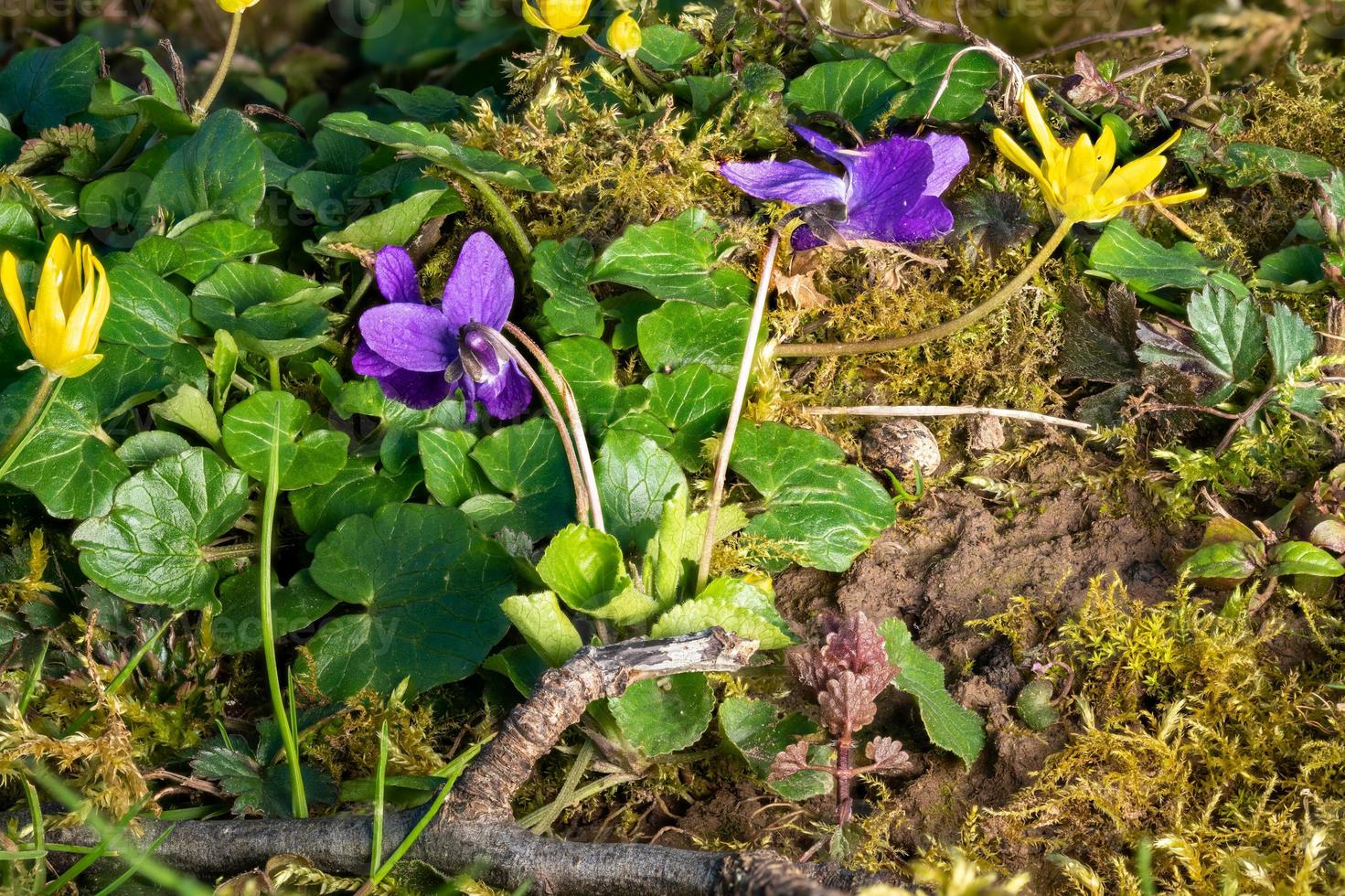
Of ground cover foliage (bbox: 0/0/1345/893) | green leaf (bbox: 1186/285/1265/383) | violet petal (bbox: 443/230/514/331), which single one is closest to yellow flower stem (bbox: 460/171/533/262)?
ground cover foliage (bbox: 0/0/1345/893)

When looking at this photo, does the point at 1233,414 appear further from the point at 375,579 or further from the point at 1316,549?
the point at 375,579

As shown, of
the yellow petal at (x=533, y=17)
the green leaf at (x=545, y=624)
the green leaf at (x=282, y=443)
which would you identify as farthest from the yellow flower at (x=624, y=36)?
the green leaf at (x=545, y=624)

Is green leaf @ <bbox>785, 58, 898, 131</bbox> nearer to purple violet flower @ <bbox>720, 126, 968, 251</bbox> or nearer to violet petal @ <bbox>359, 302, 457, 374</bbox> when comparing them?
purple violet flower @ <bbox>720, 126, 968, 251</bbox>

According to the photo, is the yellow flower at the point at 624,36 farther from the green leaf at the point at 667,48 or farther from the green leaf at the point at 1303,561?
the green leaf at the point at 1303,561

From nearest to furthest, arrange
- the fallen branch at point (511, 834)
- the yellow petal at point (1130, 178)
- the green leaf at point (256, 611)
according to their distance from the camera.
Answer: the fallen branch at point (511, 834), the yellow petal at point (1130, 178), the green leaf at point (256, 611)

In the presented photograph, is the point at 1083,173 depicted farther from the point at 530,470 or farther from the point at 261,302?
the point at 261,302

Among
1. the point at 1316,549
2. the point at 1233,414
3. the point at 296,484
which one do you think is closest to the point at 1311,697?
the point at 1316,549

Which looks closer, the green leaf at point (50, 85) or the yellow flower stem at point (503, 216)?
the yellow flower stem at point (503, 216)
